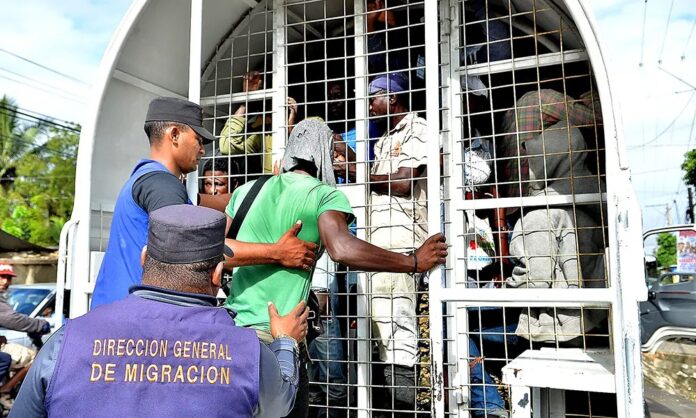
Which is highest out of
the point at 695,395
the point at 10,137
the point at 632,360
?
the point at 10,137

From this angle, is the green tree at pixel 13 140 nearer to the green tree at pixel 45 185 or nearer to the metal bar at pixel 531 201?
the green tree at pixel 45 185

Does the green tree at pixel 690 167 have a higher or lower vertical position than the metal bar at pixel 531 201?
higher

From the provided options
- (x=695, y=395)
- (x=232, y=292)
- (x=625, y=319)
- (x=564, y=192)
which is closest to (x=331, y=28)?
(x=564, y=192)

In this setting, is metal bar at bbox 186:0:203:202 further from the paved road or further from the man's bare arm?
the paved road

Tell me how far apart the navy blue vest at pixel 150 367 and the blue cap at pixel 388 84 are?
225cm

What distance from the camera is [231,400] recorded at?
1.40m

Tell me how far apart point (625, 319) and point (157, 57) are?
314 cm

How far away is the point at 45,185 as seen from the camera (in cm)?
2597

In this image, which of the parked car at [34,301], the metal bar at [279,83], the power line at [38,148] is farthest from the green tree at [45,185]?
the metal bar at [279,83]

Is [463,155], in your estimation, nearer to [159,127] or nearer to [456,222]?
[456,222]

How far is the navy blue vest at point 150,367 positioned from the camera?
1321 mm

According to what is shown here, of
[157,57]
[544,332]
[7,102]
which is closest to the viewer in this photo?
[544,332]

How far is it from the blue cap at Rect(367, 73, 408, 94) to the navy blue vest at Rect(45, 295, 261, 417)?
2.25 meters

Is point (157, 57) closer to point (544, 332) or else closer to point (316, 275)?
point (316, 275)
